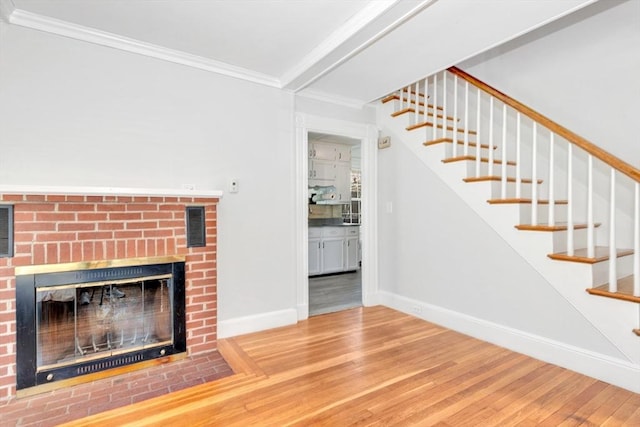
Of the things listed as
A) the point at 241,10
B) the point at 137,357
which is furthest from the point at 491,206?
the point at 137,357

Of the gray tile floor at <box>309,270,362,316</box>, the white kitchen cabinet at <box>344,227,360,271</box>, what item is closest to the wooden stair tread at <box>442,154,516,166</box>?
the gray tile floor at <box>309,270,362,316</box>

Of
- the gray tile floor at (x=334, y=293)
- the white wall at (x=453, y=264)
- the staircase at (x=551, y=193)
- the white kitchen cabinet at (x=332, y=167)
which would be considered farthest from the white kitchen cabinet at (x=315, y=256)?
the staircase at (x=551, y=193)

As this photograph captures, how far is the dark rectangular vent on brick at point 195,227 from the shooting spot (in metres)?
2.61

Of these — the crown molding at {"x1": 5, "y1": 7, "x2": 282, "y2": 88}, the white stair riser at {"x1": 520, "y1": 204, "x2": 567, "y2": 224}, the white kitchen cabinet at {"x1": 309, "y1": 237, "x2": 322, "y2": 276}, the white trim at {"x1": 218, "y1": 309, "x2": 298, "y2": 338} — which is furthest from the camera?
the white kitchen cabinet at {"x1": 309, "y1": 237, "x2": 322, "y2": 276}

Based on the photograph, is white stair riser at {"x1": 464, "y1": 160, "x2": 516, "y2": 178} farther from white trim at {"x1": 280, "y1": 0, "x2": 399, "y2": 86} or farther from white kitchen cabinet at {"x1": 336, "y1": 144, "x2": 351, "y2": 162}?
white kitchen cabinet at {"x1": 336, "y1": 144, "x2": 351, "y2": 162}

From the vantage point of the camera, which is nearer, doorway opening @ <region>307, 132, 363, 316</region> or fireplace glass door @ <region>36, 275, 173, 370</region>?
fireplace glass door @ <region>36, 275, 173, 370</region>

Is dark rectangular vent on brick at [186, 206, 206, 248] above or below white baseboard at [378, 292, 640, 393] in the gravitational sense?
above

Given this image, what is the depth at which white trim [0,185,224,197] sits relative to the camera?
196 centimetres

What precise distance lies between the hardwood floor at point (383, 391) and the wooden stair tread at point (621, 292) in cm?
59

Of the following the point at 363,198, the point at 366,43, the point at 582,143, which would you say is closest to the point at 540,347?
the point at 582,143

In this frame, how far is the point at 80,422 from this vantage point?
1.76m

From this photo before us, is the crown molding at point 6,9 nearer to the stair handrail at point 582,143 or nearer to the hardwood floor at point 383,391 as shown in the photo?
the hardwood floor at point 383,391

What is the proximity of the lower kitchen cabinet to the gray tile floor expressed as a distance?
0.53ft

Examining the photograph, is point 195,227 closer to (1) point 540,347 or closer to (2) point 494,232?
(2) point 494,232
